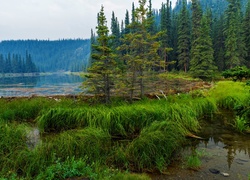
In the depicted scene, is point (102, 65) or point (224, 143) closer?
point (224, 143)

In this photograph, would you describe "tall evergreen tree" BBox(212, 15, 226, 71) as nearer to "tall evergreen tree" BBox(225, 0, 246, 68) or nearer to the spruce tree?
"tall evergreen tree" BBox(225, 0, 246, 68)

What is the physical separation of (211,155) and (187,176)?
6.12 feet

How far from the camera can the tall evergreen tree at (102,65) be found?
1064 cm

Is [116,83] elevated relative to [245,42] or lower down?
lower down

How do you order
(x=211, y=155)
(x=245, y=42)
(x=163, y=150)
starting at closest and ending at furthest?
(x=163, y=150)
(x=211, y=155)
(x=245, y=42)

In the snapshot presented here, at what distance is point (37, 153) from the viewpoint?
17.9 feet

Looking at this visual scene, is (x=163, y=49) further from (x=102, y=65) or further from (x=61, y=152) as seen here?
(x=61, y=152)

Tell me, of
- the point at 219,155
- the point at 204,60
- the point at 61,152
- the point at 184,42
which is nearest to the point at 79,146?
the point at 61,152

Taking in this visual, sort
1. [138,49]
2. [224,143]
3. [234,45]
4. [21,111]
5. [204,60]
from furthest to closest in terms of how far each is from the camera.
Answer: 1. [234,45]
2. [204,60]
3. [138,49]
4. [21,111]
5. [224,143]

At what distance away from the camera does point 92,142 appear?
6453 mm

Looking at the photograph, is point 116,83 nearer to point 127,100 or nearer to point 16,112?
point 127,100

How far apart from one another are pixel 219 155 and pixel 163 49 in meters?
7.58

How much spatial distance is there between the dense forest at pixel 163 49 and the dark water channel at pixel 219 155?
197 inches

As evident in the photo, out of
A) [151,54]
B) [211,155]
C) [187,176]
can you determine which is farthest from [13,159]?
[151,54]
